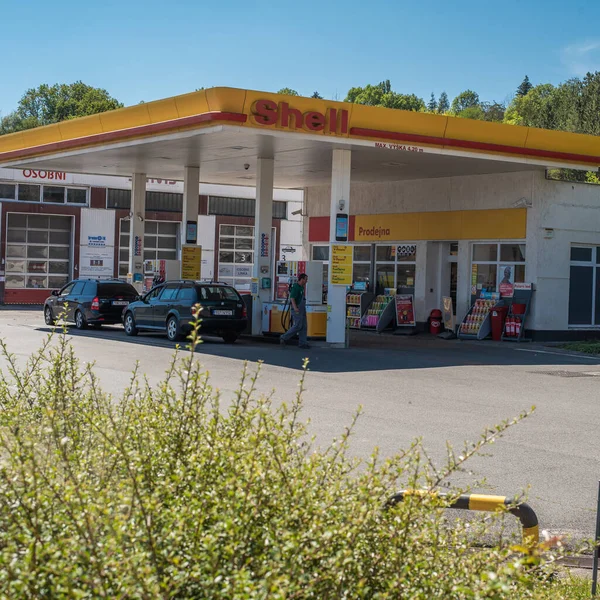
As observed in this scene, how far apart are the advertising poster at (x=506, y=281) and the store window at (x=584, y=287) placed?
5.27ft

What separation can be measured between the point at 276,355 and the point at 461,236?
9.60 metres

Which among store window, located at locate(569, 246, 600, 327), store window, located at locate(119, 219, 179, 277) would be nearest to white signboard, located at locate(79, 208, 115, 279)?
store window, located at locate(119, 219, 179, 277)

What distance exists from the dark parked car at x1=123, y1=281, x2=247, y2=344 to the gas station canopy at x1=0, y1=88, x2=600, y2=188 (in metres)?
3.57

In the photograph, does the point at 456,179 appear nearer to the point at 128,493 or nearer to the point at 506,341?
the point at 506,341

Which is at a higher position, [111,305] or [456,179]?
[456,179]

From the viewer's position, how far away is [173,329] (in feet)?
79.2

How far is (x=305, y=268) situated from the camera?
24703 millimetres

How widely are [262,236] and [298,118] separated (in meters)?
4.99

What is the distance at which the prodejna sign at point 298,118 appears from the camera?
20.5m

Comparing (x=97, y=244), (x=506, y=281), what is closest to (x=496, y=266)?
(x=506, y=281)

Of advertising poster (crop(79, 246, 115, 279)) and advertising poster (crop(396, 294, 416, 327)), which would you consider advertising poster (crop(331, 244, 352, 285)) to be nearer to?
advertising poster (crop(396, 294, 416, 327))

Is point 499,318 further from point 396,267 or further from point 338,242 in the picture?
point 338,242

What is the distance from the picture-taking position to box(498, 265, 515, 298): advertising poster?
26297 millimetres

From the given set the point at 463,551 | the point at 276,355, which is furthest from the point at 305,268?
the point at 463,551
